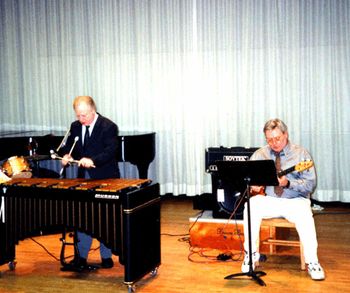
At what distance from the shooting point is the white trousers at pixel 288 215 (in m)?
4.46

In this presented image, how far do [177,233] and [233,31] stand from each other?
2.90 meters

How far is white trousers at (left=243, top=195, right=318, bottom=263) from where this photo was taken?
14.6 ft

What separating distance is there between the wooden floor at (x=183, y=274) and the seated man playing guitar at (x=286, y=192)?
197 millimetres

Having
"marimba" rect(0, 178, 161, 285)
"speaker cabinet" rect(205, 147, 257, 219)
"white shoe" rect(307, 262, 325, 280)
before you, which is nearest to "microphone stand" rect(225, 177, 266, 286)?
"white shoe" rect(307, 262, 325, 280)

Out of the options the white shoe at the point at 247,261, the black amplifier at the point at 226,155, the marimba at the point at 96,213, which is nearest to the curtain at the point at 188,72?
the black amplifier at the point at 226,155

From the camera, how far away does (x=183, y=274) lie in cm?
466

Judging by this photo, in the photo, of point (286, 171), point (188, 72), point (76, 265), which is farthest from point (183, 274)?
point (188, 72)

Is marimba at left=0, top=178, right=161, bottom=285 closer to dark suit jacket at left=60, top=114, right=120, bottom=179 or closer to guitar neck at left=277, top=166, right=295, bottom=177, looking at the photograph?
dark suit jacket at left=60, top=114, right=120, bottom=179

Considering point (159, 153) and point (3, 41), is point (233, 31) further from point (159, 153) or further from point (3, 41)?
point (3, 41)

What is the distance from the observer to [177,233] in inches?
238

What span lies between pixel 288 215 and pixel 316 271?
505mm

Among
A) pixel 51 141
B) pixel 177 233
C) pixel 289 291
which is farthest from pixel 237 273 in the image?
pixel 51 141

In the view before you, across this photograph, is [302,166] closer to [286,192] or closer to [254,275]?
[286,192]

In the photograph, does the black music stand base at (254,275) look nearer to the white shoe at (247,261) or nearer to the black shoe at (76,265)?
the white shoe at (247,261)
